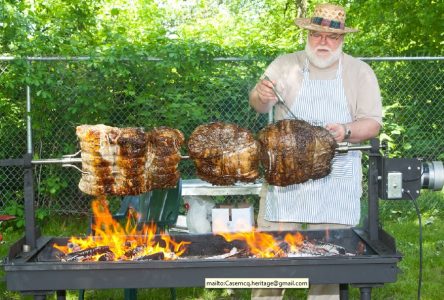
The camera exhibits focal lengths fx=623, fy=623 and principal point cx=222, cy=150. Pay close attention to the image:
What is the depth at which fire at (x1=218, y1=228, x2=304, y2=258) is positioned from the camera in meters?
3.33

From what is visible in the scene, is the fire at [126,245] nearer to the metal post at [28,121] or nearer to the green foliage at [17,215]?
the metal post at [28,121]

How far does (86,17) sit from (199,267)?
5.64m

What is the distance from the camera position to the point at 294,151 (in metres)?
3.32

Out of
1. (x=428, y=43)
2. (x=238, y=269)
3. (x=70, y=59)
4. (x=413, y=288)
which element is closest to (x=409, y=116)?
(x=428, y=43)

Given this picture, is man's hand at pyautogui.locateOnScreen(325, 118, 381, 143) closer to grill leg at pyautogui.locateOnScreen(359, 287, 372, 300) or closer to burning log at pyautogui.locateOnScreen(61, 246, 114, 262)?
grill leg at pyautogui.locateOnScreen(359, 287, 372, 300)

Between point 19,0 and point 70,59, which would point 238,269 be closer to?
point 70,59

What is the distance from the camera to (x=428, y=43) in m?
9.59

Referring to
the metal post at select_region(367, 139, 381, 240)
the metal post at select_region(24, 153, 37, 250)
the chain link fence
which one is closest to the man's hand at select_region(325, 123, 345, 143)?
the metal post at select_region(367, 139, 381, 240)

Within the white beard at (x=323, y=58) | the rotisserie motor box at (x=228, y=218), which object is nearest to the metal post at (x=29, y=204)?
the white beard at (x=323, y=58)

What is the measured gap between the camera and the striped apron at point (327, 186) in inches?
157

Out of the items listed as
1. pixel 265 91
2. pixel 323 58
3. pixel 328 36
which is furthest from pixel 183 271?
pixel 328 36

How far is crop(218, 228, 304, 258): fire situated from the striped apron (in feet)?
1.68

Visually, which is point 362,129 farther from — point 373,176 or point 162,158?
point 162,158

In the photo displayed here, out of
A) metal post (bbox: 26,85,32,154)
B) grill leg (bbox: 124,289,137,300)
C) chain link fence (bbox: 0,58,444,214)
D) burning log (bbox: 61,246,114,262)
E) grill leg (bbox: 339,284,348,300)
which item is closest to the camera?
burning log (bbox: 61,246,114,262)
